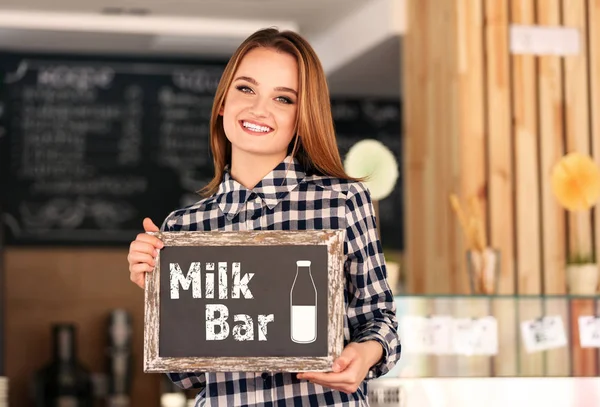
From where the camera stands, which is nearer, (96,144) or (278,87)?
(278,87)

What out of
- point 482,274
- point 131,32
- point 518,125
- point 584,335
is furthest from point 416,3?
point 584,335

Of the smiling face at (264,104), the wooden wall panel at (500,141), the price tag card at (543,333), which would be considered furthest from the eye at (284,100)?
the wooden wall panel at (500,141)

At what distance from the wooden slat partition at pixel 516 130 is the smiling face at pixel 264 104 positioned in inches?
99.3

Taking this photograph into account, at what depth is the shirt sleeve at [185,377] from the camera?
146 centimetres

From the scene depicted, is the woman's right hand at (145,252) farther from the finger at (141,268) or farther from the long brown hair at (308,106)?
the long brown hair at (308,106)

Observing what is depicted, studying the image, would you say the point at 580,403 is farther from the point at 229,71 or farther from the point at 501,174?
the point at 501,174

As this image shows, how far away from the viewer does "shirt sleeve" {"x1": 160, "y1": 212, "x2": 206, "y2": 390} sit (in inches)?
57.4

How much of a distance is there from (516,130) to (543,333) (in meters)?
1.70

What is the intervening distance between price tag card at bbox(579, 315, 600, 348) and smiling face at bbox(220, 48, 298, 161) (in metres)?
1.17

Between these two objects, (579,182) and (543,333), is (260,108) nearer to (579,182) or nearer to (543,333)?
(543,333)

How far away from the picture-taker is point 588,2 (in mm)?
3980

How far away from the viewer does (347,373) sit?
1.26 m

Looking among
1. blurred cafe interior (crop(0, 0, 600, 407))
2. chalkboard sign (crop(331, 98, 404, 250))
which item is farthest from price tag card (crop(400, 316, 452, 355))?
chalkboard sign (crop(331, 98, 404, 250))

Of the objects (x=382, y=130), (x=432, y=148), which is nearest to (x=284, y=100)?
(x=432, y=148)
